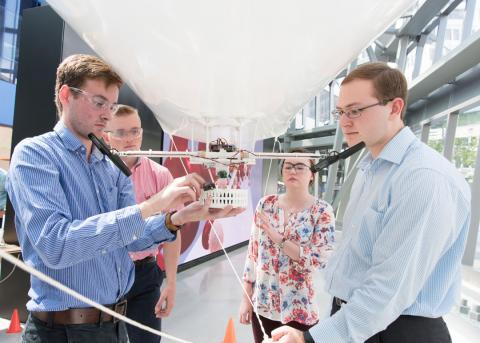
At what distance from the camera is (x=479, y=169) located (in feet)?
12.6

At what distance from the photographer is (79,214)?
3.02 feet

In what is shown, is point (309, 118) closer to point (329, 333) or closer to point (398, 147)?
point (398, 147)

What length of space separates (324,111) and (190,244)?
22.4 ft

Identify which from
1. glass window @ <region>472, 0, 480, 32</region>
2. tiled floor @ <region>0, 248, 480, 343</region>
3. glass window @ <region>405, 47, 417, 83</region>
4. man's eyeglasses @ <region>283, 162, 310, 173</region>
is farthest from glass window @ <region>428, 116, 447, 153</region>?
man's eyeglasses @ <region>283, 162, 310, 173</region>

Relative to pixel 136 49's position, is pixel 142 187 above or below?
below

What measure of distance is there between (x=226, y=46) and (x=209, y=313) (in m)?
3.01

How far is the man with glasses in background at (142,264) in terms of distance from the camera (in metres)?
1.59

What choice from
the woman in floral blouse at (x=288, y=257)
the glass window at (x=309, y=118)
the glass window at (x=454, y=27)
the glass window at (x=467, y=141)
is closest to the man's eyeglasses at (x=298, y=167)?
the woman in floral blouse at (x=288, y=257)

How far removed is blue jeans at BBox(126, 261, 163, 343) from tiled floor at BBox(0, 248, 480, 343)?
1128 mm

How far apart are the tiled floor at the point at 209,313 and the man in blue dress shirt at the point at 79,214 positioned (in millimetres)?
1920

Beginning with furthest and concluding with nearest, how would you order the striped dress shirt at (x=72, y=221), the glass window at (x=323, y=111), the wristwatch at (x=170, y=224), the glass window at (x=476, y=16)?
the glass window at (x=323, y=111)
the glass window at (x=476, y=16)
the wristwatch at (x=170, y=224)
the striped dress shirt at (x=72, y=221)

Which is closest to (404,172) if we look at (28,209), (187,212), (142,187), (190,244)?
(187,212)

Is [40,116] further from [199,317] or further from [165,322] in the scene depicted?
[199,317]

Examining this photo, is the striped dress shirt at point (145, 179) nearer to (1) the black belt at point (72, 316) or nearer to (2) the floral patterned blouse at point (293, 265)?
(2) the floral patterned blouse at point (293, 265)
